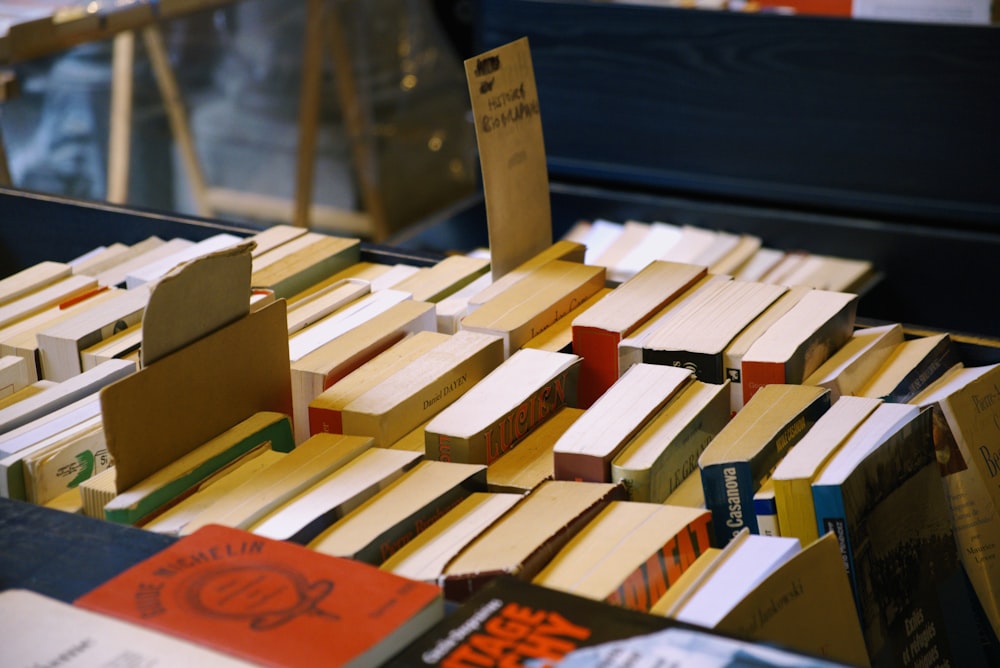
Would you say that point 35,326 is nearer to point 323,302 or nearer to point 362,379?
point 323,302

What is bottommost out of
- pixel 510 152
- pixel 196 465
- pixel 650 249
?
pixel 650 249

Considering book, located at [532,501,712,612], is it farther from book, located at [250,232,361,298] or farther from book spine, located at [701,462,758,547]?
book, located at [250,232,361,298]

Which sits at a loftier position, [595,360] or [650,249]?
[595,360]

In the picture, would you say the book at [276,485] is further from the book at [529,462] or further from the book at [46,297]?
the book at [46,297]

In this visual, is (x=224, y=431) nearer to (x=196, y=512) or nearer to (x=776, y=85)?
(x=196, y=512)

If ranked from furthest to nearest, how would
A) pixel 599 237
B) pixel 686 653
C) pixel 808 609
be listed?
pixel 599 237, pixel 808 609, pixel 686 653

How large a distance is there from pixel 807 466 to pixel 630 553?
0.23 m

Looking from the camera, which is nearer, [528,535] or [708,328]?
[528,535]

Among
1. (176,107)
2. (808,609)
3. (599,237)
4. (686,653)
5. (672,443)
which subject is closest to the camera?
(686,653)

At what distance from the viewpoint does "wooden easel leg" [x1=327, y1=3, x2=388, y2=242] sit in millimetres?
4832

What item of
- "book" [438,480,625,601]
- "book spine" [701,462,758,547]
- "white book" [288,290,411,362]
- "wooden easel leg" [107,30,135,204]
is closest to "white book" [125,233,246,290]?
"white book" [288,290,411,362]

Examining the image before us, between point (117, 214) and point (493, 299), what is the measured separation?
32.9 inches

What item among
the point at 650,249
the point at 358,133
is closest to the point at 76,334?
the point at 650,249

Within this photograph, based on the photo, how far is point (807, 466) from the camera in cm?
127
